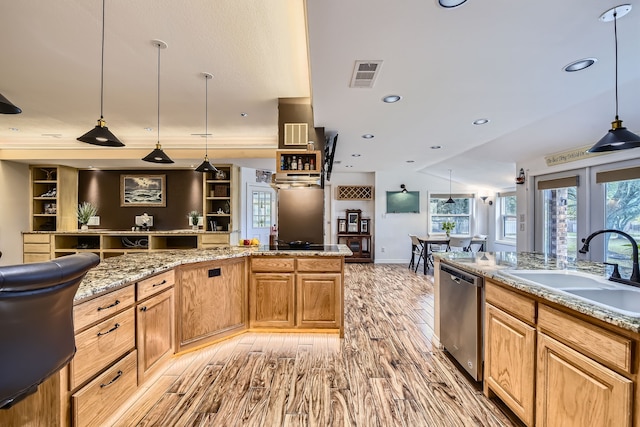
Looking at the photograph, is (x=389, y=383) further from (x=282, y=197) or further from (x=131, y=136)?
(x=131, y=136)

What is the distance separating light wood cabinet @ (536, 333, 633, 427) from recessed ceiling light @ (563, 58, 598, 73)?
1.97m

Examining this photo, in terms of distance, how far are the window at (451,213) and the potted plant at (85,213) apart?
26.6 feet

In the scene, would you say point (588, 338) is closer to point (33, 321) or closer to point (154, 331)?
point (33, 321)

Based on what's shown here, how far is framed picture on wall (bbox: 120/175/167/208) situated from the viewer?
20.9 feet

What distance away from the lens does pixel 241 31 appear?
2.29 m

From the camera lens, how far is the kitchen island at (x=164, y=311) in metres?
1.53

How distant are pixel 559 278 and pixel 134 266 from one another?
10.2ft

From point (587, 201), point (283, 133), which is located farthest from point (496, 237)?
point (283, 133)

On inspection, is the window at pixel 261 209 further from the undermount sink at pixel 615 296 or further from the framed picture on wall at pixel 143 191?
the undermount sink at pixel 615 296

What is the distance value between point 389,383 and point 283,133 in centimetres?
283

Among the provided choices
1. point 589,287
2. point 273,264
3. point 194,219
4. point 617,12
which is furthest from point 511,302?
point 194,219

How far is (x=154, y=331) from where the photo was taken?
2.27 metres

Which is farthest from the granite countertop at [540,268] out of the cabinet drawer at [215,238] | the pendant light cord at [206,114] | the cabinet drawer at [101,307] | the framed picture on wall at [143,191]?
the framed picture on wall at [143,191]

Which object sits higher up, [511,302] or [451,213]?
[451,213]
